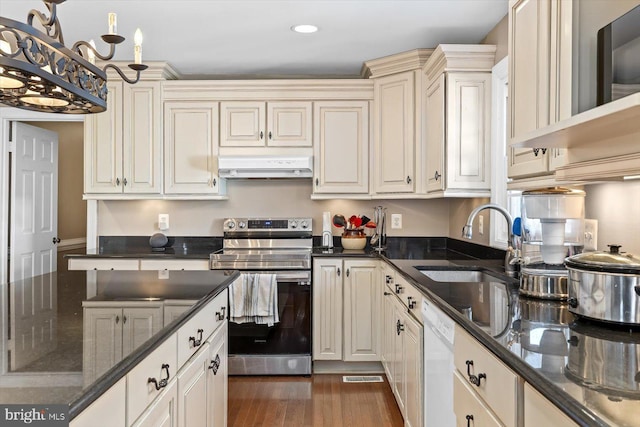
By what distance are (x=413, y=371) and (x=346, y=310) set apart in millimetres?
1288

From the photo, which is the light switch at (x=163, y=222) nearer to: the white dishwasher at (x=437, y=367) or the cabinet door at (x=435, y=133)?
the cabinet door at (x=435, y=133)

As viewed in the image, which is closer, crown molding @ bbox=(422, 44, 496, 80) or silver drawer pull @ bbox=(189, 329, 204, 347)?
silver drawer pull @ bbox=(189, 329, 204, 347)

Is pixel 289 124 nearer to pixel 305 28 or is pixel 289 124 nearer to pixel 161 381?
pixel 305 28

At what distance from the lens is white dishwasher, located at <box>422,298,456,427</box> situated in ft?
5.91

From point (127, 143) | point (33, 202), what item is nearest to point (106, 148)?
point (127, 143)

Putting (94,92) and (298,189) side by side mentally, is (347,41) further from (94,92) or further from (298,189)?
(94,92)

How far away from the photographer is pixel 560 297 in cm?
175

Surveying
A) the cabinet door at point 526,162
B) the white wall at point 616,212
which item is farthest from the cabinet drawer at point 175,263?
the white wall at point 616,212

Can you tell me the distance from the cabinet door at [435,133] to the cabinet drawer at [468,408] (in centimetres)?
179

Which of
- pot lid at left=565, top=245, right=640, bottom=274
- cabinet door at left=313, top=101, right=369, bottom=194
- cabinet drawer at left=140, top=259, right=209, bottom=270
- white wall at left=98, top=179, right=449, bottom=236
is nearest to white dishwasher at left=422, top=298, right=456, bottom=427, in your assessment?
pot lid at left=565, top=245, right=640, bottom=274

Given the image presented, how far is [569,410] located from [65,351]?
105cm

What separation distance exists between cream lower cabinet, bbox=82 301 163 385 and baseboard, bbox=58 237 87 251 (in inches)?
178

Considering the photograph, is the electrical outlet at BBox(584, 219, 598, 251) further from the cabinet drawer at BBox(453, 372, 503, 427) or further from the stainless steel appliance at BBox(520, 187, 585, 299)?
the cabinet drawer at BBox(453, 372, 503, 427)

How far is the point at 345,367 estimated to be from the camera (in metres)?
3.77
